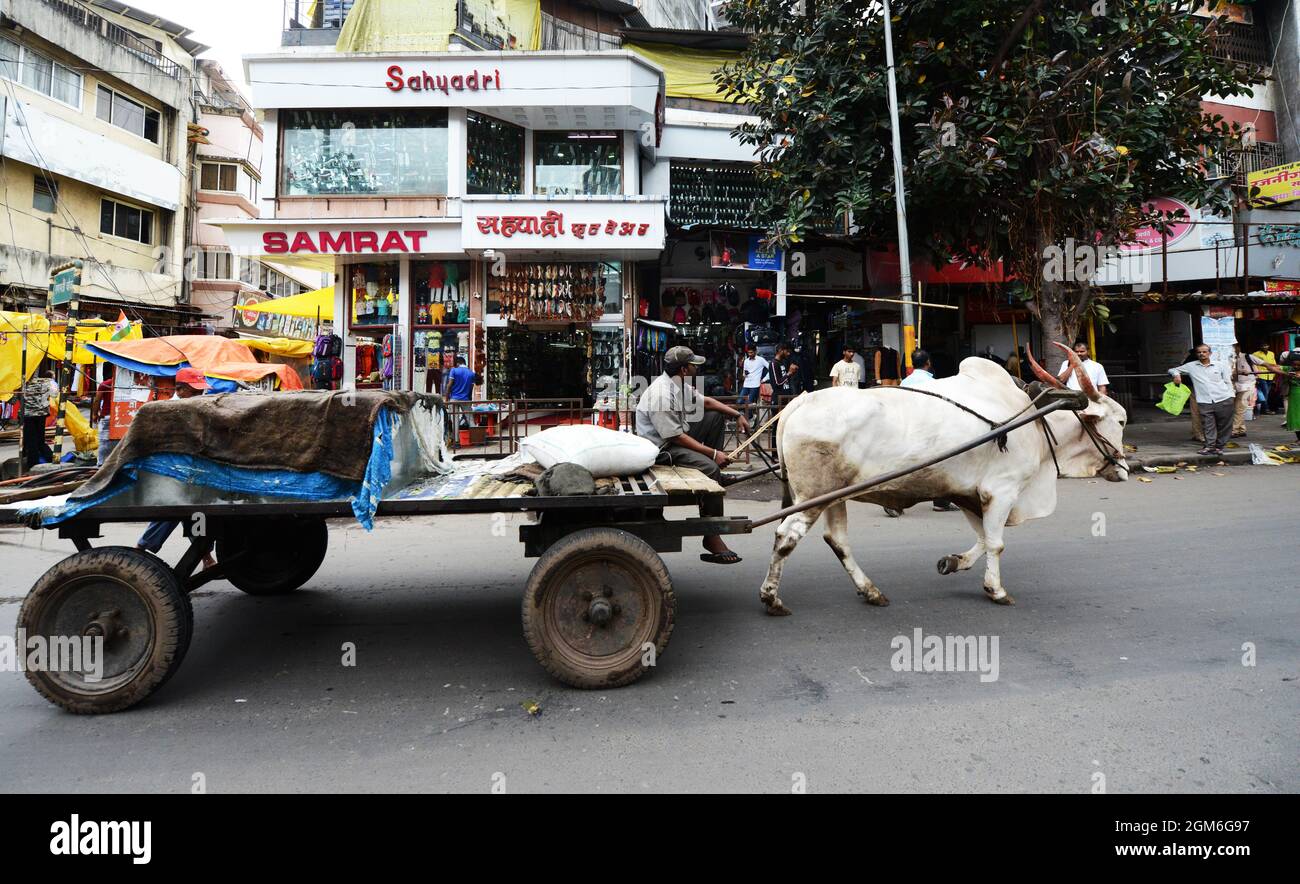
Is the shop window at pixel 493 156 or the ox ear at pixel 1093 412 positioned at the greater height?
the shop window at pixel 493 156

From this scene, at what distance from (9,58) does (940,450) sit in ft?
88.8

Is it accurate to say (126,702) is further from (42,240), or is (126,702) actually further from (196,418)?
(42,240)

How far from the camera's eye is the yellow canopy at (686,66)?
17.9 meters

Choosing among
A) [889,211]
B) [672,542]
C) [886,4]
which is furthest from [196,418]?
[889,211]

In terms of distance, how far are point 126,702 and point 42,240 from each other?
24.7 m

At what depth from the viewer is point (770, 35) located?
13367 mm

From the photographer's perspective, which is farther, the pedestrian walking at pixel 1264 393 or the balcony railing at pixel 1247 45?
the balcony railing at pixel 1247 45

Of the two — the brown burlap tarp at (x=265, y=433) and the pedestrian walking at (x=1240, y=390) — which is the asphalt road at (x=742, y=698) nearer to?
the brown burlap tarp at (x=265, y=433)

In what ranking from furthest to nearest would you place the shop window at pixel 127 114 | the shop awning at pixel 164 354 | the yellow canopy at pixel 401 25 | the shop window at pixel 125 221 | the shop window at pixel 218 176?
the shop window at pixel 218 176
the shop window at pixel 125 221
the shop window at pixel 127 114
the yellow canopy at pixel 401 25
the shop awning at pixel 164 354

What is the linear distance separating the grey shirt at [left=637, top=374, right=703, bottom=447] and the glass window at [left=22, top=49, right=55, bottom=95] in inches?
988

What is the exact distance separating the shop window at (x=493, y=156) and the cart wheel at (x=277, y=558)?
11685 millimetres

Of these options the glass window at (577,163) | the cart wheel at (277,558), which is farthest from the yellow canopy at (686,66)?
the cart wheel at (277,558)

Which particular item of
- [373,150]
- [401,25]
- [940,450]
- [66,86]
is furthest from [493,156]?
[66,86]

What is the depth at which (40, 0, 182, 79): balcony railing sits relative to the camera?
22050 mm
